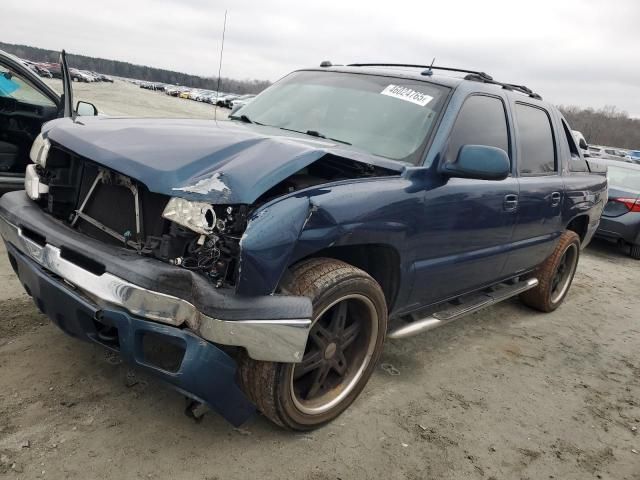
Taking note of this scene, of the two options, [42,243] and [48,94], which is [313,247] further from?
[48,94]

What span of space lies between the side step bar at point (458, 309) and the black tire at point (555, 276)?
7.9 inches

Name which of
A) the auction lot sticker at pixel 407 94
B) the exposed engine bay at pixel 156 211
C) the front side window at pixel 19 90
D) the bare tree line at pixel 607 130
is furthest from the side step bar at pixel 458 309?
the bare tree line at pixel 607 130

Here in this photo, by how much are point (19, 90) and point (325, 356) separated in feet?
14.4

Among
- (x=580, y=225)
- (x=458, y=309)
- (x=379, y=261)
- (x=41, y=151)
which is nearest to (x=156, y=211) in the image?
(x=41, y=151)

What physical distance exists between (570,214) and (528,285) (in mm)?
762

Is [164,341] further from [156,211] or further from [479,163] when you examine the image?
[479,163]

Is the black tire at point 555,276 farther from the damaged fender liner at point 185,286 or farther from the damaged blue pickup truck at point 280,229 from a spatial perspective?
the damaged fender liner at point 185,286

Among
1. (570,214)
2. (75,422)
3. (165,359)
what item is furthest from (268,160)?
(570,214)

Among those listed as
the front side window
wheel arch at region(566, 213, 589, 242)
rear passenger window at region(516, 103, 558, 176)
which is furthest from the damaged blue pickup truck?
the front side window

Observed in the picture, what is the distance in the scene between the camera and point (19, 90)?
5148 millimetres

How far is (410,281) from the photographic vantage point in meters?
2.99

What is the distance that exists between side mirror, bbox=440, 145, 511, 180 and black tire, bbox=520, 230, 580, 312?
2.22 meters

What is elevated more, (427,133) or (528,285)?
(427,133)

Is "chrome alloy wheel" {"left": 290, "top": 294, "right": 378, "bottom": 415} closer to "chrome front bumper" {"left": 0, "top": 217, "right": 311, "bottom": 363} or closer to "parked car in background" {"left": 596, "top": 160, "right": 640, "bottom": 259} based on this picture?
"chrome front bumper" {"left": 0, "top": 217, "right": 311, "bottom": 363}
